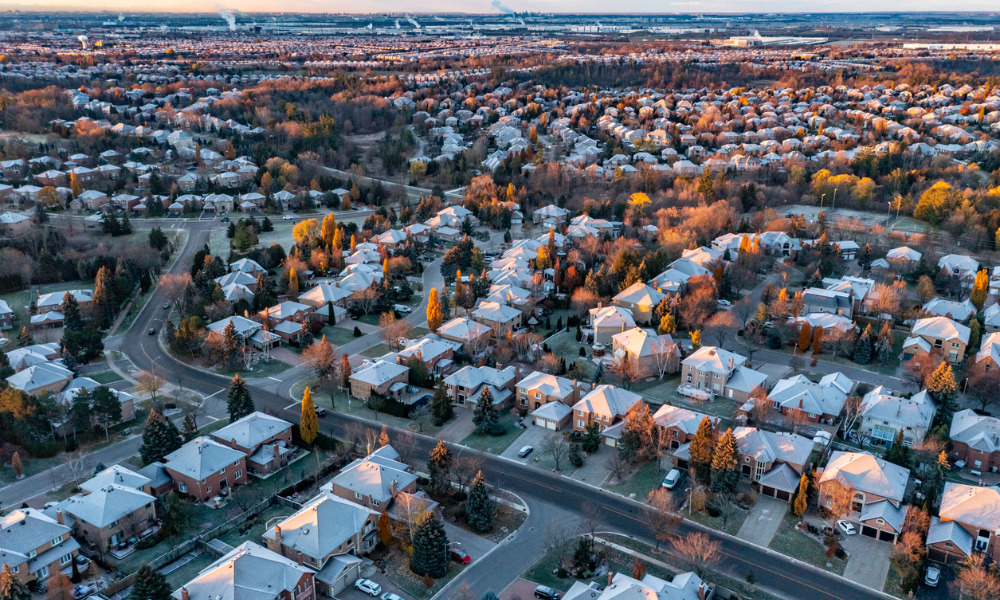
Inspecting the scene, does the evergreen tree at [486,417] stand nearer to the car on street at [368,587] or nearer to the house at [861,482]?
Result: the car on street at [368,587]

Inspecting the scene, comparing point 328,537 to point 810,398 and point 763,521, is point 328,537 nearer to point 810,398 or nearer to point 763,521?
point 763,521

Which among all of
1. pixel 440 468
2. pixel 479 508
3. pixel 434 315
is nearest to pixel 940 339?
pixel 434 315

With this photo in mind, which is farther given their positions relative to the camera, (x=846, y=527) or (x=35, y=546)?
(x=846, y=527)

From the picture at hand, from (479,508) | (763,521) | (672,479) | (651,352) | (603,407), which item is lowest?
(763,521)

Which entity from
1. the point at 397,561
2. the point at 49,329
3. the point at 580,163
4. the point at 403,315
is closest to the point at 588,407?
the point at 397,561

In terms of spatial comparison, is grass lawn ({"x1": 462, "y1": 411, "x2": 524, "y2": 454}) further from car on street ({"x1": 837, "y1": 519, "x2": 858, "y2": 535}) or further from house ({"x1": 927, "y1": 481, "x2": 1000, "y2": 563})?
house ({"x1": 927, "y1": 481, "x2": 1000, "y2": 563})

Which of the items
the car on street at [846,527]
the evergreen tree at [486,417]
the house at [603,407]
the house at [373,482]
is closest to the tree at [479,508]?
the house at [373,482]

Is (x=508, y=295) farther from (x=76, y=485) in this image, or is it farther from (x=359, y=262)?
(x=76, y=485)
